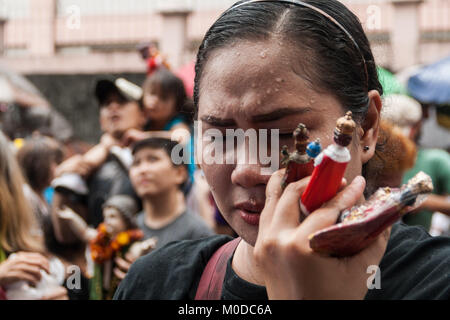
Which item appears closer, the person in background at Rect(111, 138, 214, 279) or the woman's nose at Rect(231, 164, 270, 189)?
the woman's nose at Rect(231, 164, 270, 189)

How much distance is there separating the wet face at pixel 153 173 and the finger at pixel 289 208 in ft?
7.82

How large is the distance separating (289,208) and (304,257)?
0.09m

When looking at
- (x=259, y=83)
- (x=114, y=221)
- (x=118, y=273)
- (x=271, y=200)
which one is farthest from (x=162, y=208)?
(x=271, y=200)

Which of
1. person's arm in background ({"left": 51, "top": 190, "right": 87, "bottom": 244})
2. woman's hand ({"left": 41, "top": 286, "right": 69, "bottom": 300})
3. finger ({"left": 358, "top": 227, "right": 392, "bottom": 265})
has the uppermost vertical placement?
finger ({"left": 358, "top": 227, "right": 392, "bottom": 265})

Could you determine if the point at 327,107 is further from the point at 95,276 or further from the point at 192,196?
the point at 192,196

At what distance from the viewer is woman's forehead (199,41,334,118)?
3.90 feet

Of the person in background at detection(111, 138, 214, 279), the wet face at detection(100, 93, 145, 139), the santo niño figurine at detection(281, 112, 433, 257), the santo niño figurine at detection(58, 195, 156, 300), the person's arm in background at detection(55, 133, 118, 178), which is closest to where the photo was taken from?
the santo niño figurine at detection(281, 112, 433, 257)

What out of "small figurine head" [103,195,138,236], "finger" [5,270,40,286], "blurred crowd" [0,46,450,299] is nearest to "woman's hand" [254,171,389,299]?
"blurred crowd" [0,46,450,299]

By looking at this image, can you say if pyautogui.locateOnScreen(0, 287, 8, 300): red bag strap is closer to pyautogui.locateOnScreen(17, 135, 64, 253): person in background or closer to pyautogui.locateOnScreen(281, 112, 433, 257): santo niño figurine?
pyautogui.locateOnScreen(281, 112, 433, 257): santo niño figurine

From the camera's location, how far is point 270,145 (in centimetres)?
119

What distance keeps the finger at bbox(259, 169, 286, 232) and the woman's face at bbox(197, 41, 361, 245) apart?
15 centimetres

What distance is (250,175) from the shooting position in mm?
1194

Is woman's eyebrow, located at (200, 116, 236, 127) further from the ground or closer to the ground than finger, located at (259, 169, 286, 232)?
further from the ground
